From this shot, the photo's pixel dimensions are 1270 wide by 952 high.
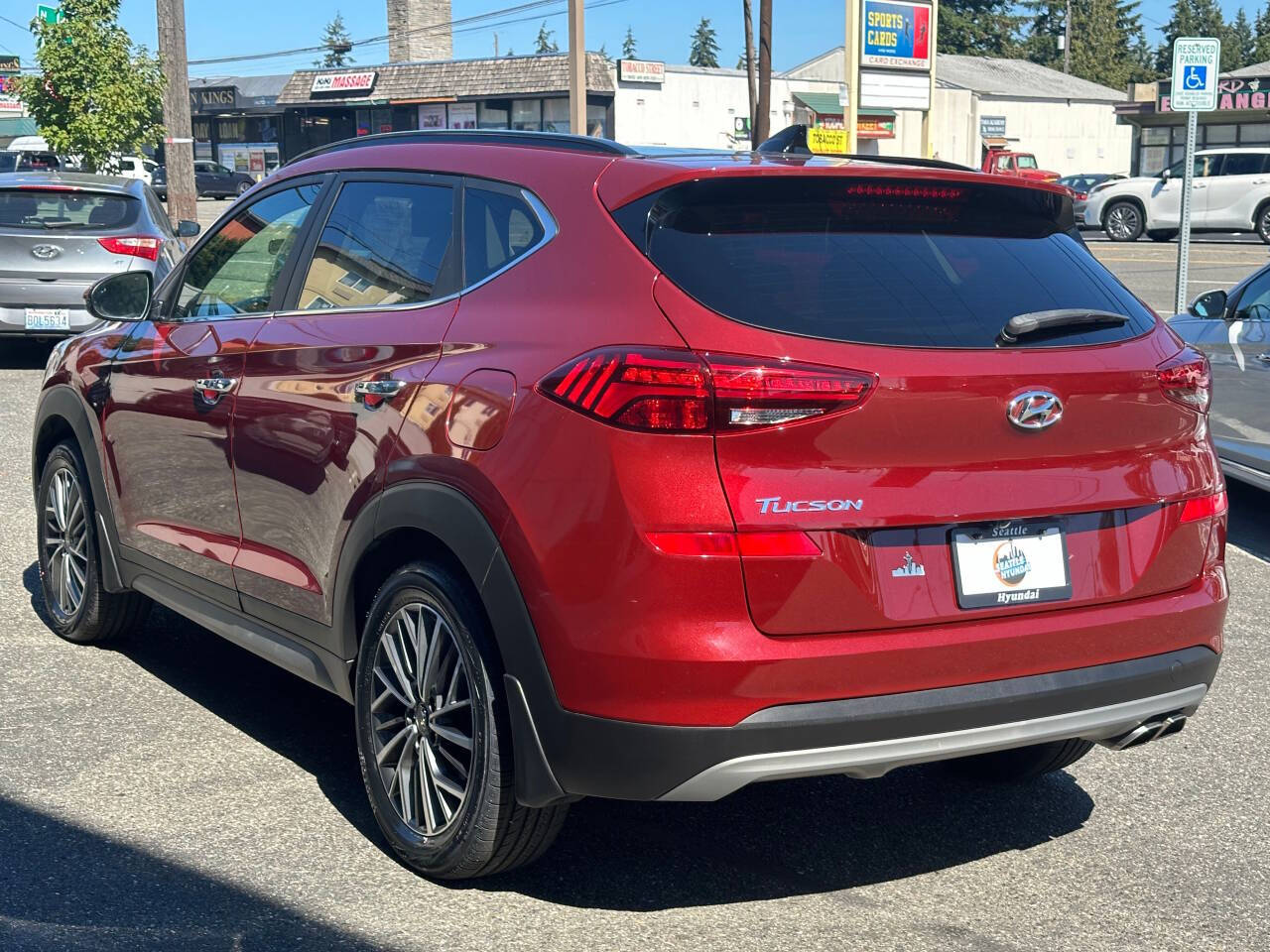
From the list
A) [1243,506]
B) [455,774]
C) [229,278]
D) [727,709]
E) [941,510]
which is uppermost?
[229,278]

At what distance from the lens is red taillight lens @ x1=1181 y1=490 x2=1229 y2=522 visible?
147 inches

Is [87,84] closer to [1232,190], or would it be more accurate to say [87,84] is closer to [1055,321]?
[1232,190]

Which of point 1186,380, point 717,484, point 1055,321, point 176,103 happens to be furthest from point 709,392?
point 176,103

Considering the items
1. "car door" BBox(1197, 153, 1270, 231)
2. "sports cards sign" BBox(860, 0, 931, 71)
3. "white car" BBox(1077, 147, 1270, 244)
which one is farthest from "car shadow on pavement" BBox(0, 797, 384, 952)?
"sports cards sign" BBox(860, 0, 931, 71)

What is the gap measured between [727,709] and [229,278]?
99.0 inches

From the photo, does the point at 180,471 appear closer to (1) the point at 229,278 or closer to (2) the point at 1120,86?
(1) the point at 229,278

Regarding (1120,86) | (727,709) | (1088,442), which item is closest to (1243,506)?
(1088,442)

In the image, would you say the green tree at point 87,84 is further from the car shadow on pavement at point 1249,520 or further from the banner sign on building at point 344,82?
the banner sign on building at point 344,82

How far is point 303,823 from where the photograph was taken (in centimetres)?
420

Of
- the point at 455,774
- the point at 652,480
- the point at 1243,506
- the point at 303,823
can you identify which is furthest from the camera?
the point at 1243,506

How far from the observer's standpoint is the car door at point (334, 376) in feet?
12.7

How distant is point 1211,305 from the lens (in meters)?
8.25

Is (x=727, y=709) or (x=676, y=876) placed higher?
(x=727, y=709)

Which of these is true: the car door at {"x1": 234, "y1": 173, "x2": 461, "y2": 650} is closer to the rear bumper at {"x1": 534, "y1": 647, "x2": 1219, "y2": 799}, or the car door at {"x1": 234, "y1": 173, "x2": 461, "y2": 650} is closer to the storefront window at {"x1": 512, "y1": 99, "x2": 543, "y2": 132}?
the rear bumper at {"x1": 534, "y1": 647, "x2": 1219, "y2": 799}
